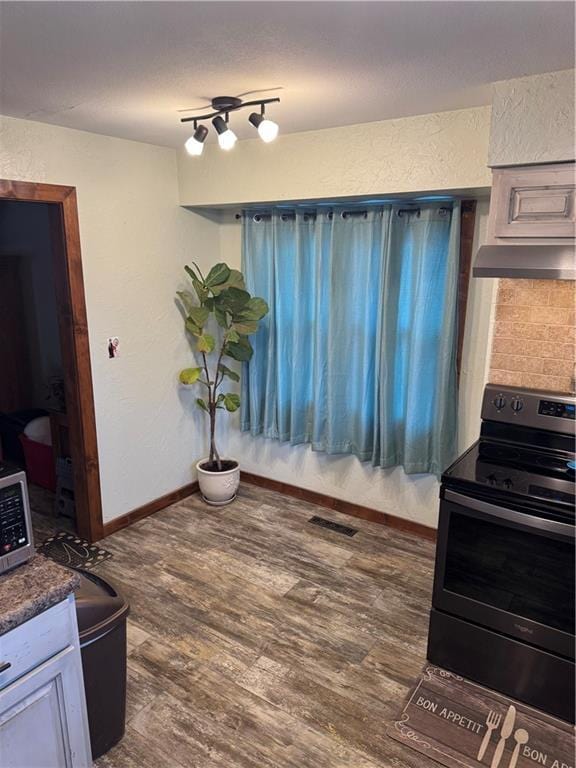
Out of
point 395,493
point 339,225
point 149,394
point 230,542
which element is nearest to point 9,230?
point 149,394

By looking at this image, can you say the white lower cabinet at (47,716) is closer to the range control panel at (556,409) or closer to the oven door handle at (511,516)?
the oven door handle at (511,516)

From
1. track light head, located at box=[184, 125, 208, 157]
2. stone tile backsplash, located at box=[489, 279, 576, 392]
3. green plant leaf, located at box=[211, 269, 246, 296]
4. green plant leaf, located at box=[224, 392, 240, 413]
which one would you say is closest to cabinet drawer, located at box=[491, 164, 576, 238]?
stone tile backsplash, located at box=[489, 279, 576, 392]

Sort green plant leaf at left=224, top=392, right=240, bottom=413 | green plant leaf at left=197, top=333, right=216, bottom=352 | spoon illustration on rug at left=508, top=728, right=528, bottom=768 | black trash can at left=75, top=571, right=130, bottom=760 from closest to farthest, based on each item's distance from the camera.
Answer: black trash can at left=75, top=571, right=130, bottom=760 < spoon illustration on rug at left=508, top=728, right=528, bottom=768 < green plant leaf at left=197, top=333, right=216, bottom=352 < green plant leaf at left=224, top=392, right=240, bottom=413

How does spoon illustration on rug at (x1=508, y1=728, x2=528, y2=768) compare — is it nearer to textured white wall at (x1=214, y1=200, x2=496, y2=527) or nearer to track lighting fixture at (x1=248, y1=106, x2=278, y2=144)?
textured white wall at (x1=214, y1=200, x2=496, y2=527)

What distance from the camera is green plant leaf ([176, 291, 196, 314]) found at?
3704 mm

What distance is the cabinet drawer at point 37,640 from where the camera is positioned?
4.50ft

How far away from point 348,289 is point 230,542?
1.80m

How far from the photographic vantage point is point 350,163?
116 inches

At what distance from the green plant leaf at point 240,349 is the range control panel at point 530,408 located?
1.71 metres

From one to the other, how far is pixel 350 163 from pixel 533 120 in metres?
1.07

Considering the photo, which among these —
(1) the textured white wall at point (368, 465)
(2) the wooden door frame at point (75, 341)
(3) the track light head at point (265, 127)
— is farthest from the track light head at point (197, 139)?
(1) the textured white wall at point (368, 465)

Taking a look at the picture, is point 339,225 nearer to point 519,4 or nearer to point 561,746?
point 519,4

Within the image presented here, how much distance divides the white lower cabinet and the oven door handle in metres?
1.50

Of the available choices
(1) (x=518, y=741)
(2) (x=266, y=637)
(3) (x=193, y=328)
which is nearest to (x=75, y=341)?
(3) (x=193, y=328)
